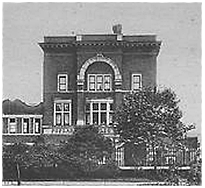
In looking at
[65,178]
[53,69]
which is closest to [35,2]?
[53,69]

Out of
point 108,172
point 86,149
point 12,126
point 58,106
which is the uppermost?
point 58,106

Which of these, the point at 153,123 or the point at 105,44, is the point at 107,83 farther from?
the point at 153,123

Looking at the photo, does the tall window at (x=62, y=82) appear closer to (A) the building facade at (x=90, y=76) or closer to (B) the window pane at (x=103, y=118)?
(A) the building facade at (x=90, y=76)

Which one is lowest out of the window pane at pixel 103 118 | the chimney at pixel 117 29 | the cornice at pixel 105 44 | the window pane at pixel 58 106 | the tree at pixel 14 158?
the tree at pixel 14 158

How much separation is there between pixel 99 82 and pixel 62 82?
0.74 feet

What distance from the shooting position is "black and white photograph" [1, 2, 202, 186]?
33.4ft

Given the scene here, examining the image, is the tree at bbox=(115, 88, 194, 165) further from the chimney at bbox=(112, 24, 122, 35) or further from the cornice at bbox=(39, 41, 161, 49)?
the chimney at bbox=(112, 24, 122, 35)

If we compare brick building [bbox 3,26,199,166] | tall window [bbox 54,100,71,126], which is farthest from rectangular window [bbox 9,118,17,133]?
tall window [bbox 54,100,71,126]

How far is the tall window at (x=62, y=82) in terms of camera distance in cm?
1027

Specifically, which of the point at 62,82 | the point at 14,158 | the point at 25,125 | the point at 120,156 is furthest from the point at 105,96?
the point at 14,158

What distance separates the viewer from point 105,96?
1028cm

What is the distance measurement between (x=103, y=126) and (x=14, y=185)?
645 mm

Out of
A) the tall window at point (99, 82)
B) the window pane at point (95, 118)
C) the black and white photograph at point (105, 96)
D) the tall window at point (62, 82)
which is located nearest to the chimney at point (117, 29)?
the black and white photograph at point (105, 96)

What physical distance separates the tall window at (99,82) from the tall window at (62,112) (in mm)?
173
